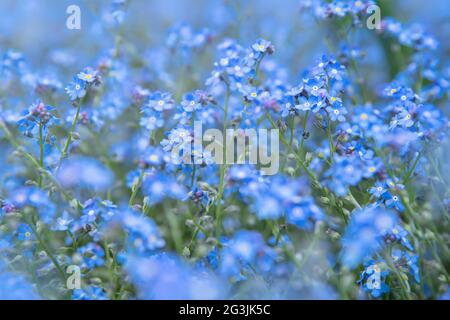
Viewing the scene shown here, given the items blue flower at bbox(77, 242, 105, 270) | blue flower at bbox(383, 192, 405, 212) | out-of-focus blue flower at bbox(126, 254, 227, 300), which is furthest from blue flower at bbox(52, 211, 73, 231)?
blue flower at bbox(383, 192, 405, 212)

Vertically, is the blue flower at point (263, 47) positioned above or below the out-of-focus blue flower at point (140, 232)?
above

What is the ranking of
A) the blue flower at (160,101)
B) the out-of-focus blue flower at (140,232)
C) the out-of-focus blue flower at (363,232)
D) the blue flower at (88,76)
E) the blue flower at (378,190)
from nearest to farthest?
1. the out-of-focus blue flower at (363,232)
2. the out-of-focus blue flower at (140,232)
3. the blue flower at (378,190)
4. the blue flower at (88,76)
5. the blue flower at (160,101)

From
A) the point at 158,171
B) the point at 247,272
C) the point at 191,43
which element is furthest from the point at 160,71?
Answer: the point at 247,272

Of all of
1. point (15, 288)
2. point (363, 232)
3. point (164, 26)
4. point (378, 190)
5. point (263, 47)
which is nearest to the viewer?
point (363, 232)

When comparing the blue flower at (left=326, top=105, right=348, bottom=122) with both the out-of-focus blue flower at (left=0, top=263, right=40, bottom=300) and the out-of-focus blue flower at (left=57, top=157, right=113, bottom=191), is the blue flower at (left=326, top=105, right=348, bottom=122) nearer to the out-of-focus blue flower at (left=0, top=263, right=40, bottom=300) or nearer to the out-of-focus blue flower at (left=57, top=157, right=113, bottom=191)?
the out-of-focus blue flower at (left=57, top=157, right=113, bottom=191)

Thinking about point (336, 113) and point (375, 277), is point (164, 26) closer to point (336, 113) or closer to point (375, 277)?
point (336, 113)

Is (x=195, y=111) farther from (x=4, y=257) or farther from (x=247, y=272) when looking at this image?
(x=4, y=257)

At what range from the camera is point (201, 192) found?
270 centimetres

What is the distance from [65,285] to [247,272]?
763mm

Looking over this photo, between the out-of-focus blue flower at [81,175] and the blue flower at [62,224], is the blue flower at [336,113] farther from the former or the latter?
the blue flower at [62,224]

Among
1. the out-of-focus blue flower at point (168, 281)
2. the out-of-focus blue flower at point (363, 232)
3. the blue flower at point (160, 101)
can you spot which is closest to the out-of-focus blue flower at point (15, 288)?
the out-of-focus blue flower at point (168, 281)

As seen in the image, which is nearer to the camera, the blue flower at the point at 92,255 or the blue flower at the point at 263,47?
the blue flower at the point at 92,255

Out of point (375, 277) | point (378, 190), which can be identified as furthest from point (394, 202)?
point (375, 277)
